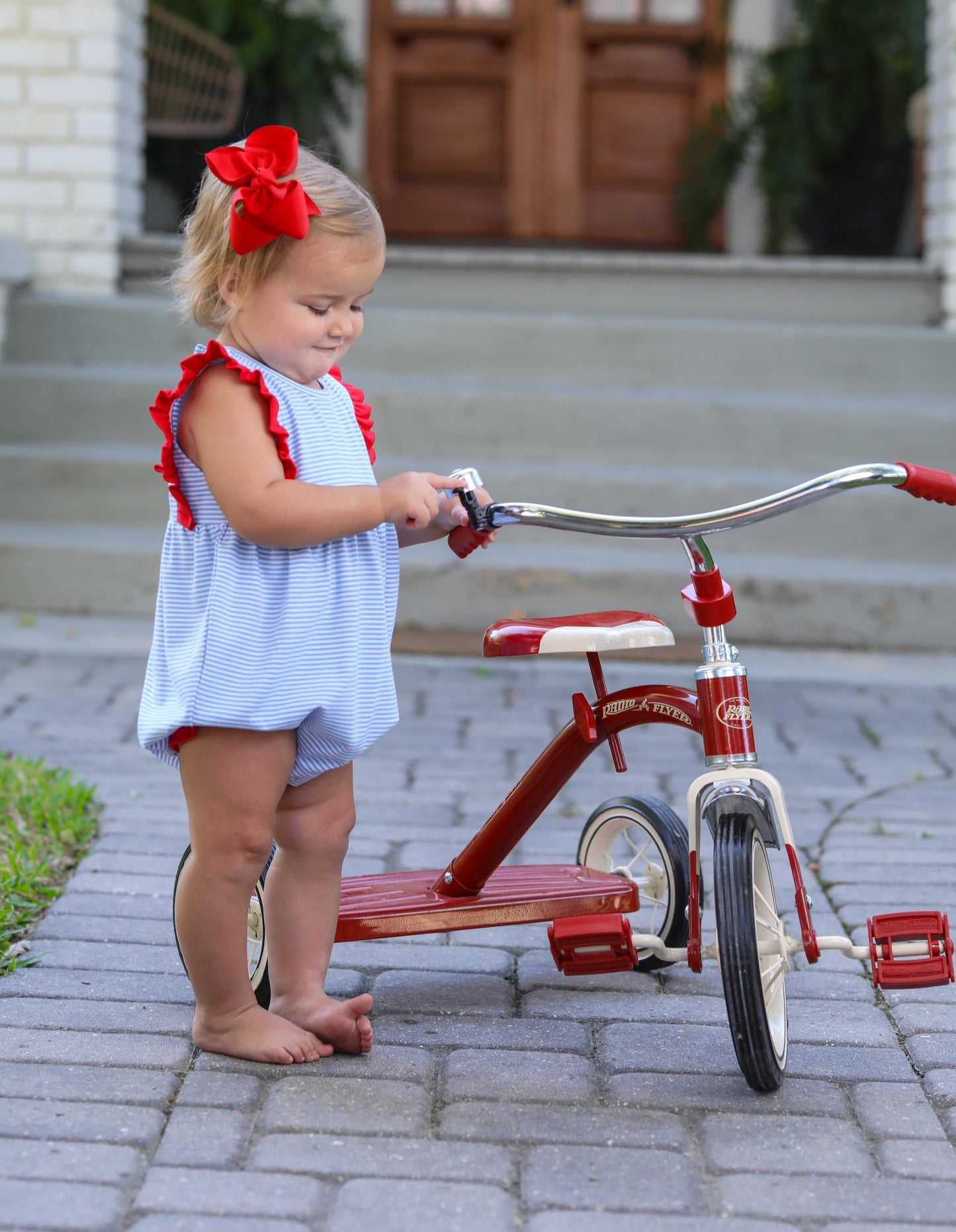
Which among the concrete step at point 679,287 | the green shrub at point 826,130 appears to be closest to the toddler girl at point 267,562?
the concrete step at point 679,287

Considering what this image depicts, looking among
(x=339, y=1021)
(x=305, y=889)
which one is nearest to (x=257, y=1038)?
(x=339, y=1021)

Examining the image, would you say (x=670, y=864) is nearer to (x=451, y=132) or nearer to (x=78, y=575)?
(x=78, y=575)

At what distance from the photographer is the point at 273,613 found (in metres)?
2.13

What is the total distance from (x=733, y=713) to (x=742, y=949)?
1.11ft

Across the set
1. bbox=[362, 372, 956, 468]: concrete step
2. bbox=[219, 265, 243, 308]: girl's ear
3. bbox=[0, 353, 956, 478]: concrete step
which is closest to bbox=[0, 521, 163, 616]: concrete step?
bbox=[0, 353, 956, 478]: concrete step

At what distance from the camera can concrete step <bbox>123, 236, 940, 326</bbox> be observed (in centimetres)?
650

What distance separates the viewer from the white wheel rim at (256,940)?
2.40 meters

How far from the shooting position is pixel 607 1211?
71.1 inches

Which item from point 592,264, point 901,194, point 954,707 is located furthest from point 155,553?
point 901,194

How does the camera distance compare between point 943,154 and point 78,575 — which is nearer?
point 78,575

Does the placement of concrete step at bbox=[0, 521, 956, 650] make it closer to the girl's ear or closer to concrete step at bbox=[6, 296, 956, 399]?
concrete step at bbox=[6, 296, 956, 399]

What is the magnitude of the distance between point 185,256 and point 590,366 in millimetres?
4134

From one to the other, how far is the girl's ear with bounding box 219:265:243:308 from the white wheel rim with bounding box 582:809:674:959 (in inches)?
43.3

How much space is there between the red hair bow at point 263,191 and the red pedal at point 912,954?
1.27 m
